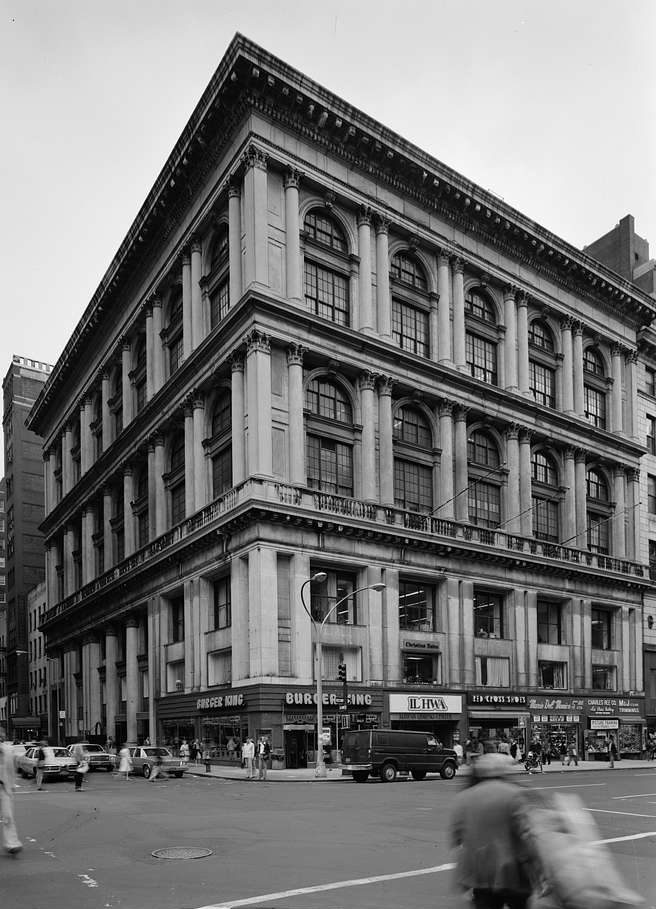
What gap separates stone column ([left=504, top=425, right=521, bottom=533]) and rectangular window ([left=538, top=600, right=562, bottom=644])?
19.2ft

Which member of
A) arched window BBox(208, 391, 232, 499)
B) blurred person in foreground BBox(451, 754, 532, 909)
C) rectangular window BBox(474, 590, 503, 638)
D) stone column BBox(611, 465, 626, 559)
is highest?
arched window BBox(208, 391, 232, 499)

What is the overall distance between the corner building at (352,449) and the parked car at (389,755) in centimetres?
901

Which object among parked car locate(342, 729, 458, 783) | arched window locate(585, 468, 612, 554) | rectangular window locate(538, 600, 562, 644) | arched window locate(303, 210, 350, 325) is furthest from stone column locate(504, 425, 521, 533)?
parked car locate(342, 729, 458, 783)

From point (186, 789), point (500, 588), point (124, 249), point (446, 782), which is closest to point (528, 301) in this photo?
point (500, 588)

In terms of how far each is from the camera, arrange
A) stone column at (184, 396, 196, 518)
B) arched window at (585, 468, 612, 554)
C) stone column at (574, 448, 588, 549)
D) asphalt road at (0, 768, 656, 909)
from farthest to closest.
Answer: arched window at (585, 468, 612, 554), stone column at (574, 448, 588, 549), stone column at (184, 396, 196, 518), asphalt road at (0, 768, 656, 909)

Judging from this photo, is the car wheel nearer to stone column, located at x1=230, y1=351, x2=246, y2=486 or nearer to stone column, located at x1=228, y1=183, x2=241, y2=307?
stone column, located at x1=230, y1=351, x2=246, y2=486

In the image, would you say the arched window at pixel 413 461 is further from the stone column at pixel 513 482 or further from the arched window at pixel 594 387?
the arched window at pixel 594 387

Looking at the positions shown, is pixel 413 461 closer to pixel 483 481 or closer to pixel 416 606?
pixel 483 481

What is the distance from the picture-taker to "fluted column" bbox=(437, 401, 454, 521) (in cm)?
5547

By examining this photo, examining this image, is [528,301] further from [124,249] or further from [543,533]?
[124,249]

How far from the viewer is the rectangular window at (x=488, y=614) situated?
56.3 metres

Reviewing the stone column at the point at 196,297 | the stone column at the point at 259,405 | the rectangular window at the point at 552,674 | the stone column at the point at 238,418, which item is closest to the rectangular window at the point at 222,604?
the stone column at the point at 238,418

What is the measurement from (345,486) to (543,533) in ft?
58.8

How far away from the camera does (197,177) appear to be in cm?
5497
